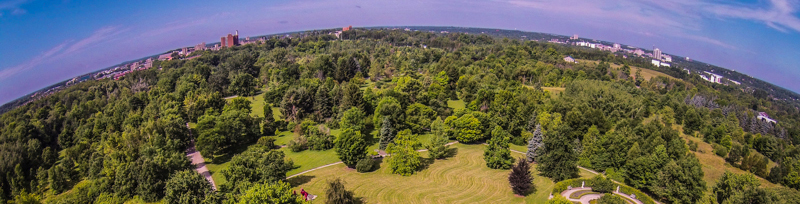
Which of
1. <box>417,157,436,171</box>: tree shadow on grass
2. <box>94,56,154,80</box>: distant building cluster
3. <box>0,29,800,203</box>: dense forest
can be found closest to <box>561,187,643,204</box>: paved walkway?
<box>0,29,800,203</box>: dense forest

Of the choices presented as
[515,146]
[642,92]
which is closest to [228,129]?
[515,146]

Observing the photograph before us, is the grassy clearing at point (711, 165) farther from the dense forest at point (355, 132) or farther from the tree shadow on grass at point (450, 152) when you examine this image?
the tree shadow on grass at point (450, 152)

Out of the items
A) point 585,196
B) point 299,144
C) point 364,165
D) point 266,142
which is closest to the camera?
point 585,196

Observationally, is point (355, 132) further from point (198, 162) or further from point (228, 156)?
point (198, 162)

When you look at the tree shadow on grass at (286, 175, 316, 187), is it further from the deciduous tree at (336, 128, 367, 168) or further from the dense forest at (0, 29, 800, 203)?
the deciduous tree at (336, 128, 367, 168)

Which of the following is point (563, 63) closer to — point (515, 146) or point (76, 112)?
point (515, 146)

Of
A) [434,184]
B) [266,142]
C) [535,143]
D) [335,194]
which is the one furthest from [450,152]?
[266,142]
